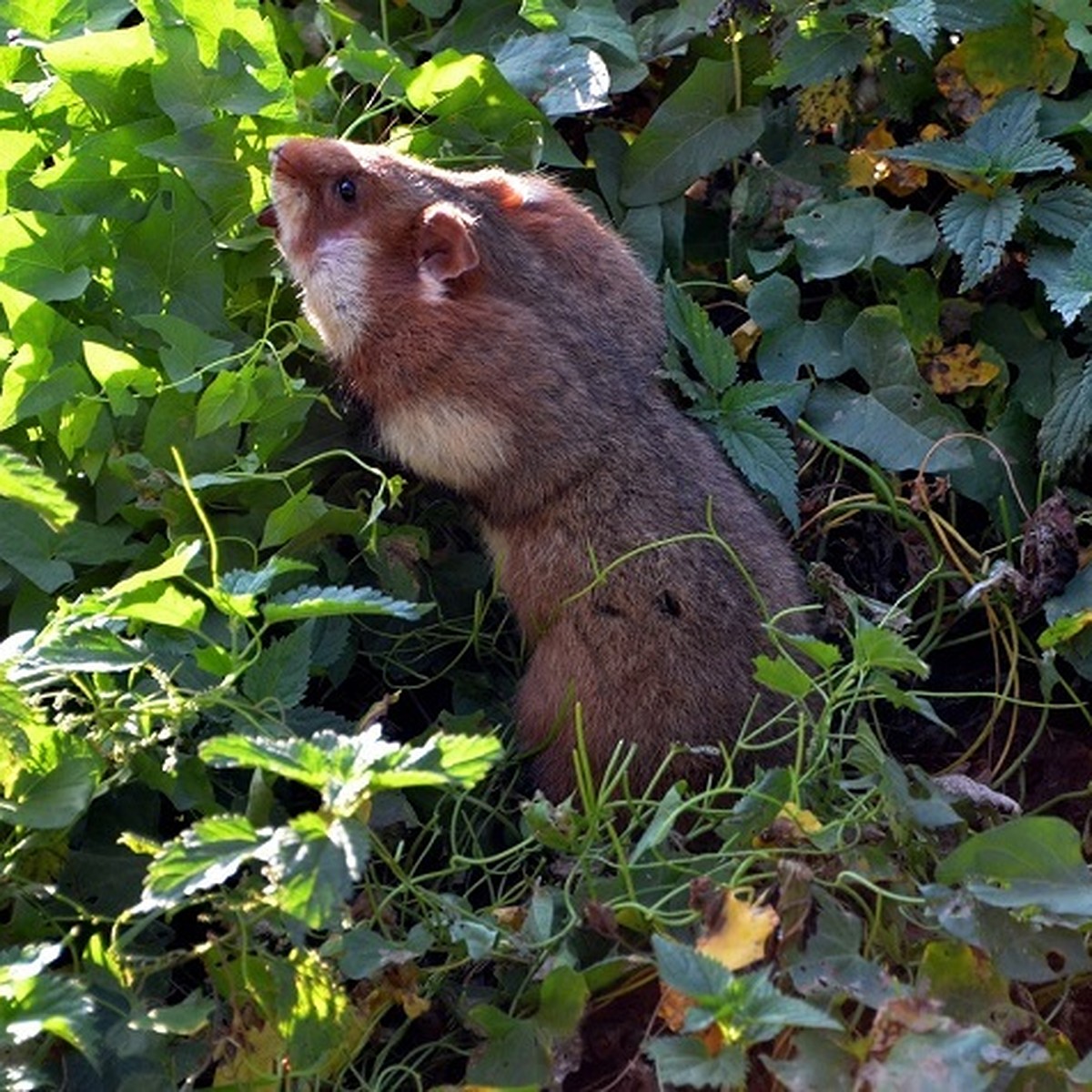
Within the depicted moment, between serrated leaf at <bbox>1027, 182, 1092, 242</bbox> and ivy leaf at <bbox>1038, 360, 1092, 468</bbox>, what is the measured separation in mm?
281

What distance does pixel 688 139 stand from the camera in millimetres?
4254

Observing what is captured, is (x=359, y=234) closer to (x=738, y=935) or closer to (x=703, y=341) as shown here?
(x=703, y=341)

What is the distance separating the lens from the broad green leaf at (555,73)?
13.4 ft

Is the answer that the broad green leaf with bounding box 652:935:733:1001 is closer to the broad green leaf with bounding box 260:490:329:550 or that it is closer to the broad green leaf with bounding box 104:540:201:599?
the broad green leaf with bounding box 104:540:201:599

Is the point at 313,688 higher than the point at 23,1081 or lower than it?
lower

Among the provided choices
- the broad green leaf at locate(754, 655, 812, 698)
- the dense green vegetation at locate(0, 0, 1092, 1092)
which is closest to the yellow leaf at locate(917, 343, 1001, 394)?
the dense green vegetation at locate(0, 0, 1092, 1092)

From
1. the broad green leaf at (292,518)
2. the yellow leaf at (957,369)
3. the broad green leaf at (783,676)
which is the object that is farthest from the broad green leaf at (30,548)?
the yellow leaf at (957,369)

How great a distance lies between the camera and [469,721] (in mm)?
3539

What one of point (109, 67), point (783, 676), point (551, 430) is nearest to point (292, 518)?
point (551, 430)

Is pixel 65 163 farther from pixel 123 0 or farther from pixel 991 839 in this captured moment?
pixel 991 839

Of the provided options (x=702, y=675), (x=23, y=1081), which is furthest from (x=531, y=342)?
(x=23, y=1081)

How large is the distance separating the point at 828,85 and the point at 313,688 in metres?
1.75

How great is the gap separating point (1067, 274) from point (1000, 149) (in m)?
0.33

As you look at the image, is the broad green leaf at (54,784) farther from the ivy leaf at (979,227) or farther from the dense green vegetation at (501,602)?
the ivy leaf at (979,227)
